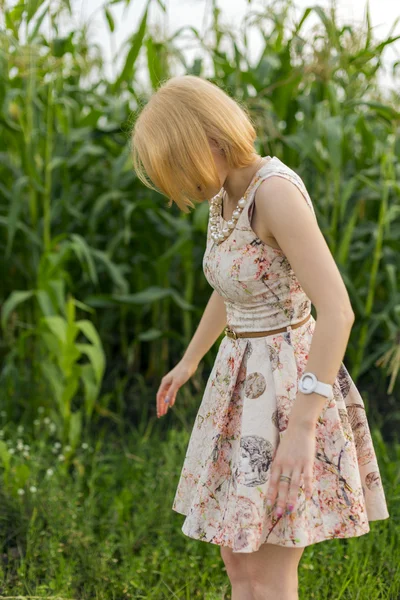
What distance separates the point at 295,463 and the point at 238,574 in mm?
418

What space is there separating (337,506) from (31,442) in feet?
5.77

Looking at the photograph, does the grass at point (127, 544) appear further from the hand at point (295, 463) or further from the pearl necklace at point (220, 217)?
the pearl necklace at point (220, 217)

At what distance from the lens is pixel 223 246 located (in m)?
1.55

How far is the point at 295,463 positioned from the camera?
1.31 m

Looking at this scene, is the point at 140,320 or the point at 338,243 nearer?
the point at 338,243

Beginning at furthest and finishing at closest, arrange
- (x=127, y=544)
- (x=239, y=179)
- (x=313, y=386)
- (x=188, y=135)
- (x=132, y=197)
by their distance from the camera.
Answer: (x=132, y=197)
(x=127, y=544)
(x=239, y=179)
(x=188, y=135)
(x=313, y=386)

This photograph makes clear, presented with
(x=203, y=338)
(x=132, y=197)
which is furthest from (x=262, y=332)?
(x=132, y=197)

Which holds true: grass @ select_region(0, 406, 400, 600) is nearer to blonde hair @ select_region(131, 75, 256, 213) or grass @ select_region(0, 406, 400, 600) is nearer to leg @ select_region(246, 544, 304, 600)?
leg @ select_region(246, 544, 304, 600)

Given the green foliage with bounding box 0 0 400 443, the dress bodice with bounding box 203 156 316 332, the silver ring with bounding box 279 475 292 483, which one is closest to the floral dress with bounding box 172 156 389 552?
the dress bodice with bounding box 203 156 316 332

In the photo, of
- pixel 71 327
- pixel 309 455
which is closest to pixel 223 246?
pixel 309 455

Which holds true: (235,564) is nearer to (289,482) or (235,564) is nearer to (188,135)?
(289,482)

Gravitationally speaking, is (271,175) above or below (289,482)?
above

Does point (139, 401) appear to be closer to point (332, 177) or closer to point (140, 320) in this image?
point (140, 320)

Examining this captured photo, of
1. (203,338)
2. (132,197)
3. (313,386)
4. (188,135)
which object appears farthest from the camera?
(132,197)
